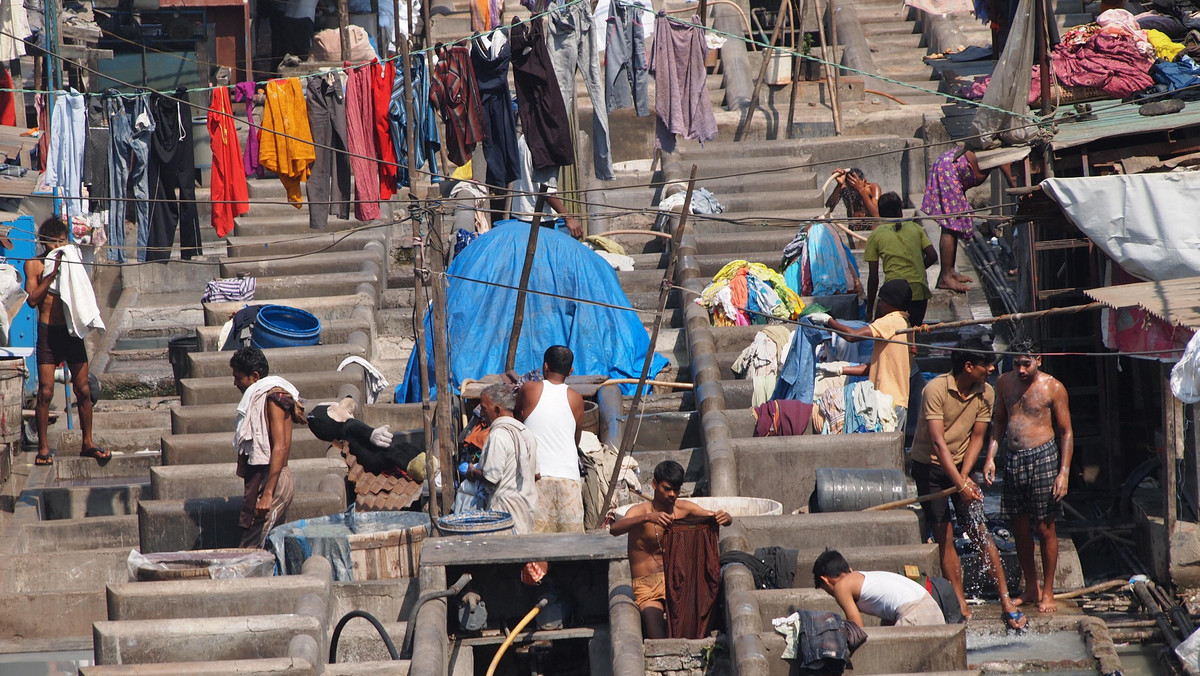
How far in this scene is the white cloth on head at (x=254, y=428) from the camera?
1040cm

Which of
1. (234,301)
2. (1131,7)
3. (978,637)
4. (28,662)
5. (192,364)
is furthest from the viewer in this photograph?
(1131,7)

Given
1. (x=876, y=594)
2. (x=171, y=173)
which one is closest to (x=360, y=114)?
(x=171, y=173)

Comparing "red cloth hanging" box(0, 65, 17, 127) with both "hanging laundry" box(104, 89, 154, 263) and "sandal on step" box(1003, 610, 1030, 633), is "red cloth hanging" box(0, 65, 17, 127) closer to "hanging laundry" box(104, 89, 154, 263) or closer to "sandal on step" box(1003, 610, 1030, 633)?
"hanging laundry" box(104, 89, 154, 263)

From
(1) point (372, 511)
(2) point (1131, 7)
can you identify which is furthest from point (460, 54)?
(2) point (1131, 7)

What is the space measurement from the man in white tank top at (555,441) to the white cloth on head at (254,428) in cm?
184

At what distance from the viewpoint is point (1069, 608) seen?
1035 centimetres

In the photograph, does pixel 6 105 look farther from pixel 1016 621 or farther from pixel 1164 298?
pixel 1164 298

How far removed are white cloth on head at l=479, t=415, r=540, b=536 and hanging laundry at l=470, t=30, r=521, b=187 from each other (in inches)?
183

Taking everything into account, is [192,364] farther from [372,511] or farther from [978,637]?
[978,637]

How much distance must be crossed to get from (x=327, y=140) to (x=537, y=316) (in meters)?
2.60

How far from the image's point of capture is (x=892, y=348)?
38.3 ft

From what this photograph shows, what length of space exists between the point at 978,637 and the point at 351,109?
25.0 feet

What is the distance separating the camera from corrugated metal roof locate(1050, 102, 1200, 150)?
11.8 metres

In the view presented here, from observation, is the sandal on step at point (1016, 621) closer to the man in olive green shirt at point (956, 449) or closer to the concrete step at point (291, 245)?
the man in olive green shirt at point (956, 449)
